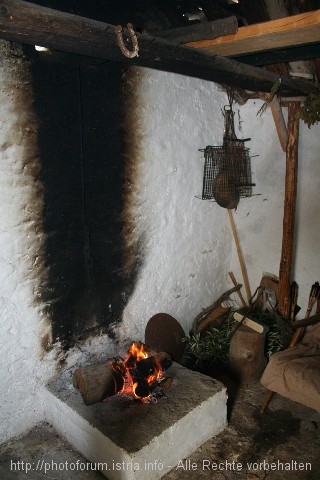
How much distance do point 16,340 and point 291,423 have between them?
111 inches

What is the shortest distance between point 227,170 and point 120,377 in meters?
2.91

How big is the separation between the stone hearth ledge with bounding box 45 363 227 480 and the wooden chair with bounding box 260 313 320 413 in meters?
0.51

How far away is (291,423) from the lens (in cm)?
383

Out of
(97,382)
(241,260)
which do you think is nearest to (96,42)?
(97,382)

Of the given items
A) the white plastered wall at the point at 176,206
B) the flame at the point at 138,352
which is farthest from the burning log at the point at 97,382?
the white plastered wall at the point at 176,206

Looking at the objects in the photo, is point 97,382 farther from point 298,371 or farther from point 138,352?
point 298,371

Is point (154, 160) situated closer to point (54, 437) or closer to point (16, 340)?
point (16, 340)

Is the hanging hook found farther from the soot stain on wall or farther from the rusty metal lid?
the rusty metal lid

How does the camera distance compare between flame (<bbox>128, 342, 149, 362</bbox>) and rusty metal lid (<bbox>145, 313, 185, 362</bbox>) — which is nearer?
flame (<bbox>128, 342, 149, 362</bbox>)

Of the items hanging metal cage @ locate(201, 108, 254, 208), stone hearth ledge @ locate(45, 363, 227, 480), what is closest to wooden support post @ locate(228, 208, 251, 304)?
hanging metal cage @ locate(201, 108, 254, 208)

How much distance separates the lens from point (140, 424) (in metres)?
3.12

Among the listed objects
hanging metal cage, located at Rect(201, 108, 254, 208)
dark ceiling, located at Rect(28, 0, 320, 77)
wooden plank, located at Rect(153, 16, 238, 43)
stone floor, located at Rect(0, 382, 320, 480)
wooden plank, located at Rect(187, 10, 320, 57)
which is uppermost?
dark ceiling, located at Rect(28, 0, 320, 77)

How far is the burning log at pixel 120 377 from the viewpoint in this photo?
10.9 feet

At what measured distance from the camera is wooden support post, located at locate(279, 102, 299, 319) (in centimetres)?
468
